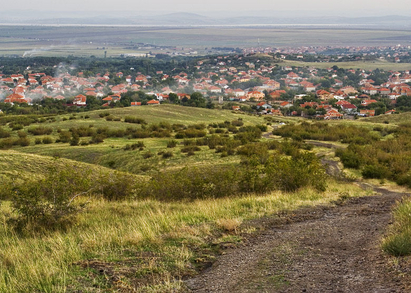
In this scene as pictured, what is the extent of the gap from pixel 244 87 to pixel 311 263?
99371mm

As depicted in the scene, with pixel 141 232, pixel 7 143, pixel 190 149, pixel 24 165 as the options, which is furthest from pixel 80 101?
pixel 141 232

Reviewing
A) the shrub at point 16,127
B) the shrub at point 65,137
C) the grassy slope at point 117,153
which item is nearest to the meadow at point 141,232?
the grassy slope at point 117,153

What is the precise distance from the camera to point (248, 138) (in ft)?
70.9

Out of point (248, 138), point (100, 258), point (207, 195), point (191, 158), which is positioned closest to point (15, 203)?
point (100, 258)

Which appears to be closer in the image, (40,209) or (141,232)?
(141,232)

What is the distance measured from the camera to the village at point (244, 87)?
6081 centimetres

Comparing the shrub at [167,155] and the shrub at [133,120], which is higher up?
the shrub at [167,155]

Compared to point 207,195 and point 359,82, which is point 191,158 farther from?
point 359,82

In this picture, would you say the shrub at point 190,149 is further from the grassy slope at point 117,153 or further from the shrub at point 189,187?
the shrub at point 189,187

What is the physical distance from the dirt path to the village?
150ft

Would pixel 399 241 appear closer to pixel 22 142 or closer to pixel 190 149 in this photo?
pixel 190 149

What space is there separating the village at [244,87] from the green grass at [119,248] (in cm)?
4433

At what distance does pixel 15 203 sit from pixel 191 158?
34.4 ft

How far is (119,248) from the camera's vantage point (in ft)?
17.4
